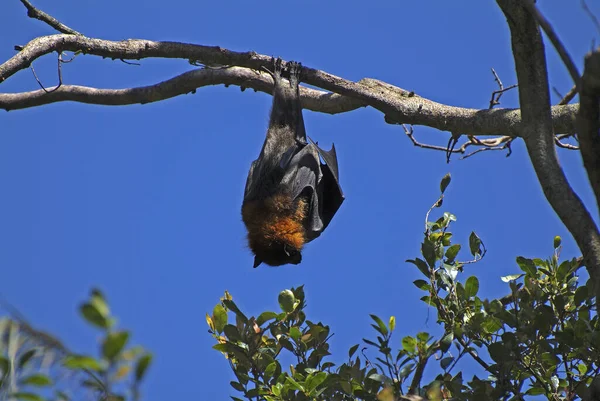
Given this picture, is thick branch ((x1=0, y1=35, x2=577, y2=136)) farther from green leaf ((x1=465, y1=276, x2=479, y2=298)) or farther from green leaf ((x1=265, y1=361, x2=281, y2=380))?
green leaf ((x1=265, y1=361, x2=281, y2=380))

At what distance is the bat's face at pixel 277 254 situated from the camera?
9070mm

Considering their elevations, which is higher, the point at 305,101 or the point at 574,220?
the point at 305,101

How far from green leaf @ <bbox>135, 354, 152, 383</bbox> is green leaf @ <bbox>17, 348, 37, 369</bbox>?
294mm

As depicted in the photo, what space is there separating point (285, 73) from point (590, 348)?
4.14 m

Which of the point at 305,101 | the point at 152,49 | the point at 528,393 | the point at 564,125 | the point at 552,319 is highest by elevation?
the point at 305,101

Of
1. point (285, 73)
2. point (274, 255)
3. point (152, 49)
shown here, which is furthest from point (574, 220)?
point (274, 255)

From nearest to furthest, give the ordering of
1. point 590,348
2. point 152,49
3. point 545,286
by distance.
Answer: point 590,348, point 545,286, point 152,49

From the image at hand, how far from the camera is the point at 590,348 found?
16.1 ft

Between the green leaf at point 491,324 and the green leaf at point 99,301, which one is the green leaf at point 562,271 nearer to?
the green leaf at point 491,324

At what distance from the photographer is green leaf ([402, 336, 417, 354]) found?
468 cm

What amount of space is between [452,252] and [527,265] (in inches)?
20.8

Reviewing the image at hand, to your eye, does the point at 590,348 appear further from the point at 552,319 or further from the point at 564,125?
the point at 564,125

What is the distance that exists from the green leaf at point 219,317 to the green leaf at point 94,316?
12.5 ft

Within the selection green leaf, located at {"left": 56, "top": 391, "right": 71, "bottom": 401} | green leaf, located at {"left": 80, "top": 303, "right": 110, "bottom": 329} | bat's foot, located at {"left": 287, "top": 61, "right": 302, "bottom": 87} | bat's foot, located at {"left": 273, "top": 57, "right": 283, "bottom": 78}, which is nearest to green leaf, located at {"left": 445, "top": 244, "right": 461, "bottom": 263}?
bat's foot, located at {"left": 287, "top": 61, "right": 302, "bottom": 87}
